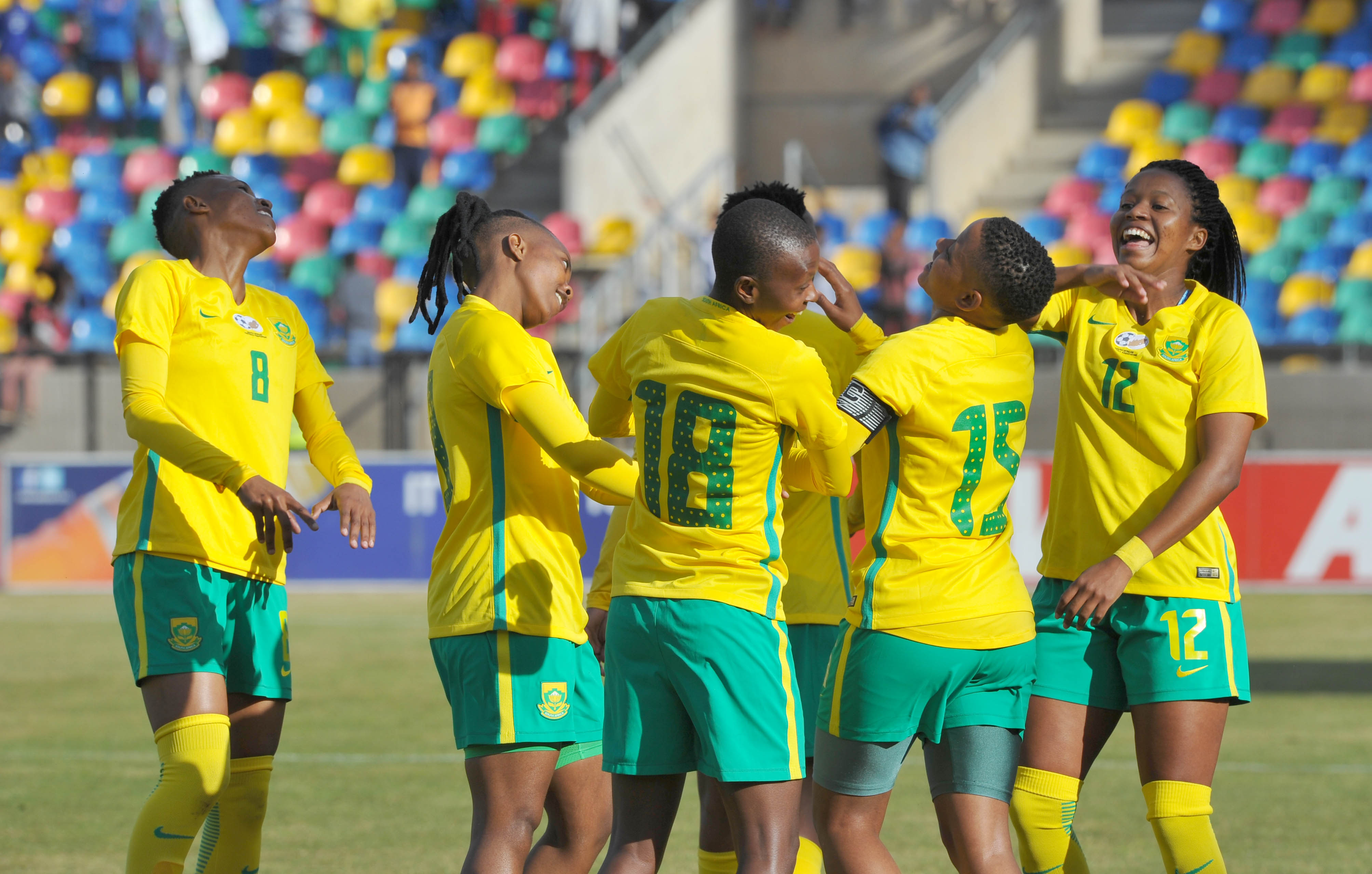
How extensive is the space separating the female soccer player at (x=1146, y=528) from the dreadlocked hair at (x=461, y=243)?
1.28 m

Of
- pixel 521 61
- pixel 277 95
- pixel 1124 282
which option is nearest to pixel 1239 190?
pixel 521 61

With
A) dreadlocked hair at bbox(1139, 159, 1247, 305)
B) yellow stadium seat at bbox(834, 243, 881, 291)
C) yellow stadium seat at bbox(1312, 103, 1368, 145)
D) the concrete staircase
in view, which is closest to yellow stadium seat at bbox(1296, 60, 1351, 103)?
yellow stadium seat at bbox(1312, 103, 1368, 145)

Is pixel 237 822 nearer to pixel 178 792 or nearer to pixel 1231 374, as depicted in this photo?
pixel 178 792

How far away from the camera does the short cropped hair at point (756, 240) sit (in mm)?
3119

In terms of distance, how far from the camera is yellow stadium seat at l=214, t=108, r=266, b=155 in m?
22.0

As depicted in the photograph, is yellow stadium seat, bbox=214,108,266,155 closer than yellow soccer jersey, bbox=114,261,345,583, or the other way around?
yellow soccer jersey, bbox=114,261,345,583

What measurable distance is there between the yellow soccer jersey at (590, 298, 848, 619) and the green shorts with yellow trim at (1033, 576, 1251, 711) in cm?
85

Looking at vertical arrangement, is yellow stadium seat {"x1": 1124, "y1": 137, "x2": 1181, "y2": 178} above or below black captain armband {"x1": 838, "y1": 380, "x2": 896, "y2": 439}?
above

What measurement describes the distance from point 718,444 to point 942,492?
49 centimetres

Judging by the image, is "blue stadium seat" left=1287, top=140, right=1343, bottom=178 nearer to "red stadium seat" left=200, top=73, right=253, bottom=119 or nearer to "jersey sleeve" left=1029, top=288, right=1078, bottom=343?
"red stadium seat" left=200, top=73, right=253, bottom=119

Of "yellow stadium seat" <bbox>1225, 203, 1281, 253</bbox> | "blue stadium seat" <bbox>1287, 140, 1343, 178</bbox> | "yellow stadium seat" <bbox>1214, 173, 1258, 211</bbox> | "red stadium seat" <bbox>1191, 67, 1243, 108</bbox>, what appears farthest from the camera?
"red stadium seat" <bbox>1191, 67, 1243, 108</bbox>

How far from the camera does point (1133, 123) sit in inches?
724

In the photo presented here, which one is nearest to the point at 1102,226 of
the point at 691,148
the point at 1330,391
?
the point at 1330,391

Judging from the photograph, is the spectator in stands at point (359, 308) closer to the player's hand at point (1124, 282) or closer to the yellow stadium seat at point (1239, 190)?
the yellow stadium seat at point (1239, 190)
